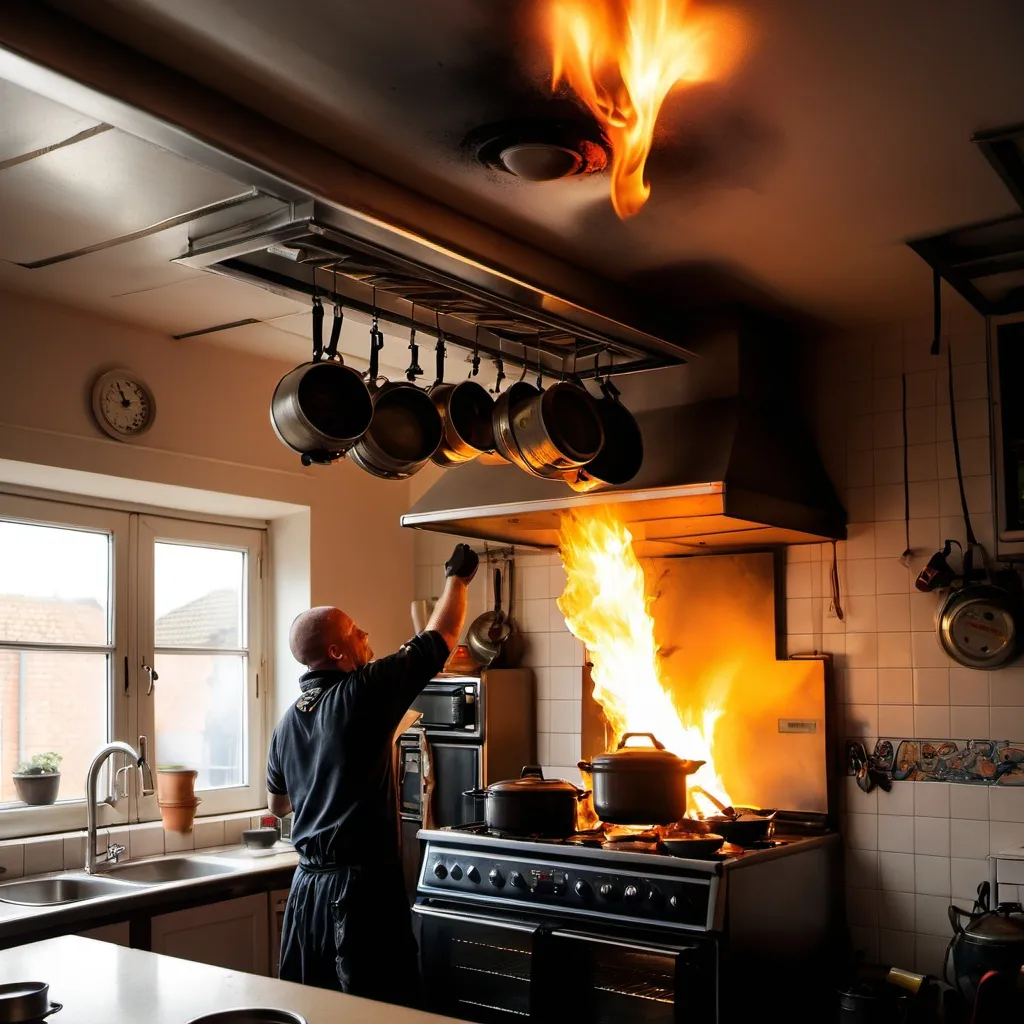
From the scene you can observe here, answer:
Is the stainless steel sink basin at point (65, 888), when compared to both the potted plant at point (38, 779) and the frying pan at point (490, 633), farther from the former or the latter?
the frying pan at point (490, 633)

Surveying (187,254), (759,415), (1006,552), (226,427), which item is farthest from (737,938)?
(226,427)

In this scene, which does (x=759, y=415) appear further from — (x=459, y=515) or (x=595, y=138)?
(x=595, y=138)

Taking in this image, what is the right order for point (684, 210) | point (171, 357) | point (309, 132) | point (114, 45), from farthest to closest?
point (171, 357)
point (684, 210)
point (309, 132)
point (114, 45)

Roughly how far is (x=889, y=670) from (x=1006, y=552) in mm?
627

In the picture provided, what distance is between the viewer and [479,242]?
2672 mm

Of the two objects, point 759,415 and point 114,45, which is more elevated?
point 114,45

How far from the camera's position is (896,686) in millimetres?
3672

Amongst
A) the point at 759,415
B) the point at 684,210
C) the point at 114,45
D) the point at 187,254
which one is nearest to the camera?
the point at 114,45

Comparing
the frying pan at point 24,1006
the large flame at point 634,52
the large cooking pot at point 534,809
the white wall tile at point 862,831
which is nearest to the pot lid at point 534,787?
the large cooking pot at point 534,809

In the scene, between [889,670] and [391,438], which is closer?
[391,438]

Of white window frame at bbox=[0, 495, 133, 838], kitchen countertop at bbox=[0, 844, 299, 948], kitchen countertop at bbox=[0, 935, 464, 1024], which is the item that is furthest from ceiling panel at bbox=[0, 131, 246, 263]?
kitchen countertop at bbox=[0, 844, 299, 948]

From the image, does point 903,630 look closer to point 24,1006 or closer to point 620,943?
point 620,943

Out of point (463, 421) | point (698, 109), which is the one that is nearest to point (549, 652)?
point (463, 421)

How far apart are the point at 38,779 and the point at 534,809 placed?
65.0 inches
